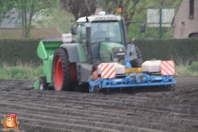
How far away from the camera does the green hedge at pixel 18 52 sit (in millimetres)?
27906

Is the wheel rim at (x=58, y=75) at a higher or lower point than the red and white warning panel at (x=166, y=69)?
lower

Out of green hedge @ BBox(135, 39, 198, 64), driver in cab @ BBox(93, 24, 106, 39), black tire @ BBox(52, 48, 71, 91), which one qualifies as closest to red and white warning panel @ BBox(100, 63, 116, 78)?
driver in cab @ BBox(93, 24, 106, 39)

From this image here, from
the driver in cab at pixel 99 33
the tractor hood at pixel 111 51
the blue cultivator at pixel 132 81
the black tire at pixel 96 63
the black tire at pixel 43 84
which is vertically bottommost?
the black tire at pixel 43 84

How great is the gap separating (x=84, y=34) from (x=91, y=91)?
188 centimetres

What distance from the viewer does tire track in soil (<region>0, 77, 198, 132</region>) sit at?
905 centimetres

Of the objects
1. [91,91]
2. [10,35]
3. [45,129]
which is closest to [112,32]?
[91,91]

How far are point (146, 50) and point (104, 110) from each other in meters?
17.9

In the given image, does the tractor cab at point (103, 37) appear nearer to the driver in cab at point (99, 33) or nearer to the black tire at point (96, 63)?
the driver in cab at point (99, 33)

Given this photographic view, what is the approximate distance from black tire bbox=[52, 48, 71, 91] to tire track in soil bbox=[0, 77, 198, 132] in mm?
582

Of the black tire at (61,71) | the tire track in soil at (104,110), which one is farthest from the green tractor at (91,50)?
the tire track in soil at (104,110)

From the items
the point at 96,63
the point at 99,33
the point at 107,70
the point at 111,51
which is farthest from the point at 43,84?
the point at 107,70

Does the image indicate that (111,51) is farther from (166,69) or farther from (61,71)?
(61,71)

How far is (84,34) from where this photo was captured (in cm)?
1530

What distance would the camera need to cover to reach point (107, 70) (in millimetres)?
13531
